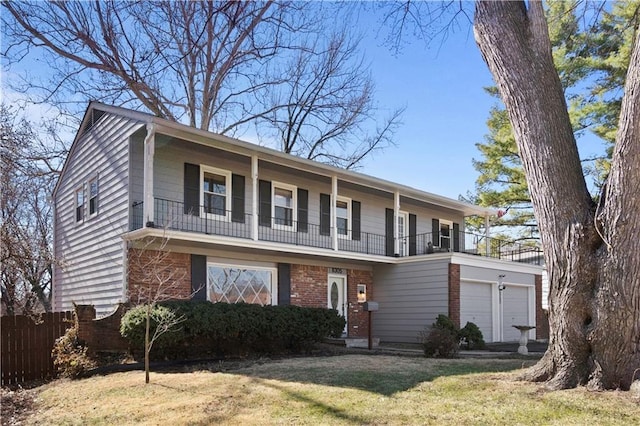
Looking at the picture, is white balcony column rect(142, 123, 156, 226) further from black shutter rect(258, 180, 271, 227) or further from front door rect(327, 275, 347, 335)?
front door rect(327, 275, 347, 335)

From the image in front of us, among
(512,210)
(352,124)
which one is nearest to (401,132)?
(352,124)

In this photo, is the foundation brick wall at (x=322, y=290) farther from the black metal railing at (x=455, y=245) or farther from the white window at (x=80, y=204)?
the white window at (x=80, y=204)

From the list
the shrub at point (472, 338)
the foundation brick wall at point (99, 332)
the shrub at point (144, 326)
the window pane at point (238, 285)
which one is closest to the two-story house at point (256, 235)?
the window pane at point (238, 285)

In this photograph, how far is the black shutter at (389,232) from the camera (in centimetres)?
1845

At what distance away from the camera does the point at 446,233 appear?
21.2 meters

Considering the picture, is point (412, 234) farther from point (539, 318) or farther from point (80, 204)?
point (80, 204)

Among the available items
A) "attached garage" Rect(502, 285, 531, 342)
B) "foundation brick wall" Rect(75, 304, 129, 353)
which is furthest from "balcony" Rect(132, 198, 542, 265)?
"attached garage" Rect(502, 285, 531, 342)

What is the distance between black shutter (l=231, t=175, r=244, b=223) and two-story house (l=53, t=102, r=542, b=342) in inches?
1.2

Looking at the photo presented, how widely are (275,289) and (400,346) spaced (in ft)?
13.7

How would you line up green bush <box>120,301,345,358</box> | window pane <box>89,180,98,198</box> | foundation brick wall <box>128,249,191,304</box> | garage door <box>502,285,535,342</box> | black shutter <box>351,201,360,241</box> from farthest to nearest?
1. garage door <box>502,285,535,342</box>
2. black shutter <box>351,201,360,241</box>
3. window pane <box>89,180,98,198</box>
4. foundation brick wall <box>128,249,191,304</box>
5. green bush <box>120,301,345,358</box>

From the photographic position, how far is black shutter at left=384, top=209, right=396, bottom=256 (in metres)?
18.5

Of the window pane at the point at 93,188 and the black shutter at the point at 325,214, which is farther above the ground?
the window pane at the point at 93,188

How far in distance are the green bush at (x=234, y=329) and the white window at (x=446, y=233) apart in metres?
8.86

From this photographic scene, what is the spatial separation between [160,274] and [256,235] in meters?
2.48
